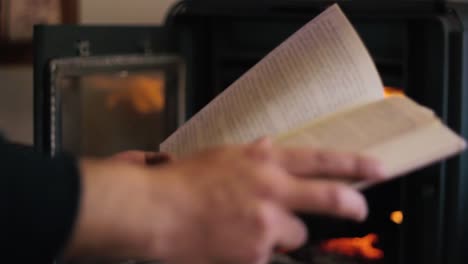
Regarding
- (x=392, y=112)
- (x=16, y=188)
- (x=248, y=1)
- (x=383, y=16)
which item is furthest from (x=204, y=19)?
(x=16, y=188)

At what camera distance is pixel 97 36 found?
4.26 feet

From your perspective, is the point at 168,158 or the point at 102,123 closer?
the point at 168,158

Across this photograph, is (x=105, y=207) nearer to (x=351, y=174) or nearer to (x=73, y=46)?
(x=351, y=174)

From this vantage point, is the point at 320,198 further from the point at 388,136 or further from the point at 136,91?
the point at 136,91

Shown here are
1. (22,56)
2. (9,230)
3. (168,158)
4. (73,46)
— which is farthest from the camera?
(22,56)

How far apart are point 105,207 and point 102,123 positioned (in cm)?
113

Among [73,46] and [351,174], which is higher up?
[73,46]

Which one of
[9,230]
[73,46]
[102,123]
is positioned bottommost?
[9,230]

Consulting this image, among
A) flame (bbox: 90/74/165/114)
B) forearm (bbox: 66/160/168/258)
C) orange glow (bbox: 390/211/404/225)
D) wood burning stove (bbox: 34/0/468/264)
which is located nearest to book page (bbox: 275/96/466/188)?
forearm (bbox: 66/160/168/258)

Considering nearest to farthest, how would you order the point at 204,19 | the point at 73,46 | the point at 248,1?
the point at 73,46, the point at 248,1, the point at 204,19

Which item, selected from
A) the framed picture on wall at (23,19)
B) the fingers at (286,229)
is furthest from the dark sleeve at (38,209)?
the framed picture on wall at (23,19)

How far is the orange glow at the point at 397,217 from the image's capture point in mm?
1254

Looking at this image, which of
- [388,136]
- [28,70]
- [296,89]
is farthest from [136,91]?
[388,136]

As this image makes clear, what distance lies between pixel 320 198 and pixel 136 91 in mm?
1132
